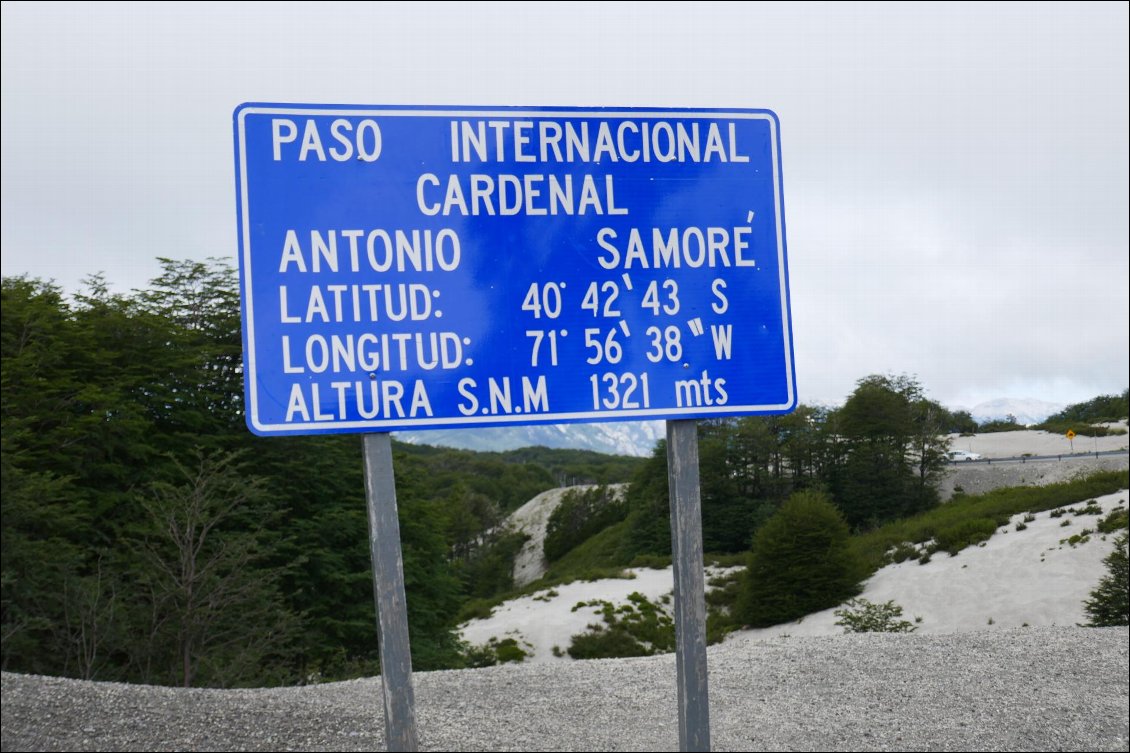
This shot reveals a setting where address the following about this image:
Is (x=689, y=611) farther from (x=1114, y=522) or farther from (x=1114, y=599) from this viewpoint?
(x=1114, y=522)

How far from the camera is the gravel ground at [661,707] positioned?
8.52 meters

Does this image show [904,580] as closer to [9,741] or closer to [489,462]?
[9,741]

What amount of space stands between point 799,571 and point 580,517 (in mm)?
50154

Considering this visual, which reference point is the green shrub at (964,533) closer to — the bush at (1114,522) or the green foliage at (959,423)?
the bush at (1114,522)

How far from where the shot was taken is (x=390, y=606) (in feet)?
8.47

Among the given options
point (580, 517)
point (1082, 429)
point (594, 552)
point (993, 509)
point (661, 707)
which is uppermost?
point (1082, 429)

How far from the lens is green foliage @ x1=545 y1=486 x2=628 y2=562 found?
80.8m

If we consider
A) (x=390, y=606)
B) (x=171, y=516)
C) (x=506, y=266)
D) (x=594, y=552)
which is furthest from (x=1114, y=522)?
(x=594, y=552)

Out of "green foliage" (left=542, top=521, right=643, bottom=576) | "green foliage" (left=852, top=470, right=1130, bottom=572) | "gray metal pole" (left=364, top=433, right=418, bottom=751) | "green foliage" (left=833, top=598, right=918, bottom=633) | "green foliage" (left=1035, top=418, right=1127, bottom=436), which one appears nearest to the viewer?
"gray metal pole" (left=364, top=433, right=418, bottom=751)

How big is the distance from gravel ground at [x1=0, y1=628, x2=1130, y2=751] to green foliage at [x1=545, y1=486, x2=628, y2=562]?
69.3 m

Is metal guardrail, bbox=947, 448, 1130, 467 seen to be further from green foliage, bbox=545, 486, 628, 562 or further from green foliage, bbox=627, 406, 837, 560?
green foliage, bbox=545, 486, 628, 562

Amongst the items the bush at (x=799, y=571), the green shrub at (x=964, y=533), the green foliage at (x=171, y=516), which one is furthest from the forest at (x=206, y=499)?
the green shrub at (x=964, y=533)

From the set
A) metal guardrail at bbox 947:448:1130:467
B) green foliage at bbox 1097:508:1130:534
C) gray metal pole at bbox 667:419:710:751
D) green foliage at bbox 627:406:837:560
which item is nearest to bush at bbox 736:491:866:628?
green foliage at bbox 1097:508:1130:534

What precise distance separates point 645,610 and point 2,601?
24.9 metres
